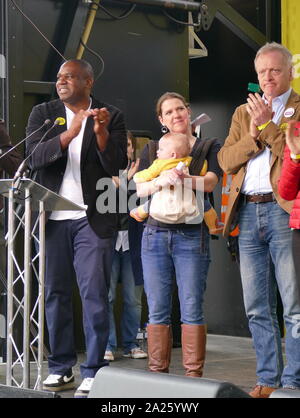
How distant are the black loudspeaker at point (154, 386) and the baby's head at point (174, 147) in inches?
90.3

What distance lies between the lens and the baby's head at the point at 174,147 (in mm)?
4500

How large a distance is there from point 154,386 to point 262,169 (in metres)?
2.12

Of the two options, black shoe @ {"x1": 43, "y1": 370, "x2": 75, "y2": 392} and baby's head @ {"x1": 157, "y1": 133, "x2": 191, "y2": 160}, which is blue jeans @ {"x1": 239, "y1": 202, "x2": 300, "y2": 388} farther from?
black shoe @ {"x1": 43, "y1": 370, "x2": 75, "y2": 392}

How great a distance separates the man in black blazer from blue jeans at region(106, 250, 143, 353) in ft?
4.94

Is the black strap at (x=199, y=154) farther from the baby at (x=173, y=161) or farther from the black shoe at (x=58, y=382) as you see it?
the black shoe at (x=58, y=382)

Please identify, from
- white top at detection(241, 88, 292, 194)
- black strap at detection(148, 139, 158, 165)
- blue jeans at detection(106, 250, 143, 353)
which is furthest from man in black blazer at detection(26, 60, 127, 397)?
blue jeans at detection(106, 250, 143, 353)

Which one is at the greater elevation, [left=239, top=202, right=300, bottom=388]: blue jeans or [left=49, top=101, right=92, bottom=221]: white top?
[left=49, top=101, right=92, bottom=221]: white top

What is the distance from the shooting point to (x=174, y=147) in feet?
14.8

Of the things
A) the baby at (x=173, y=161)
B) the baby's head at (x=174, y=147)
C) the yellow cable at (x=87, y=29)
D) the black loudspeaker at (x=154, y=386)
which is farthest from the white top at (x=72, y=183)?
the black loudspeaker at (x=154, y=386)

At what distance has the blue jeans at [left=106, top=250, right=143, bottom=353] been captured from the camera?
622cm

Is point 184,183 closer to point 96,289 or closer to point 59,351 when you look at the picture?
point 96,289
